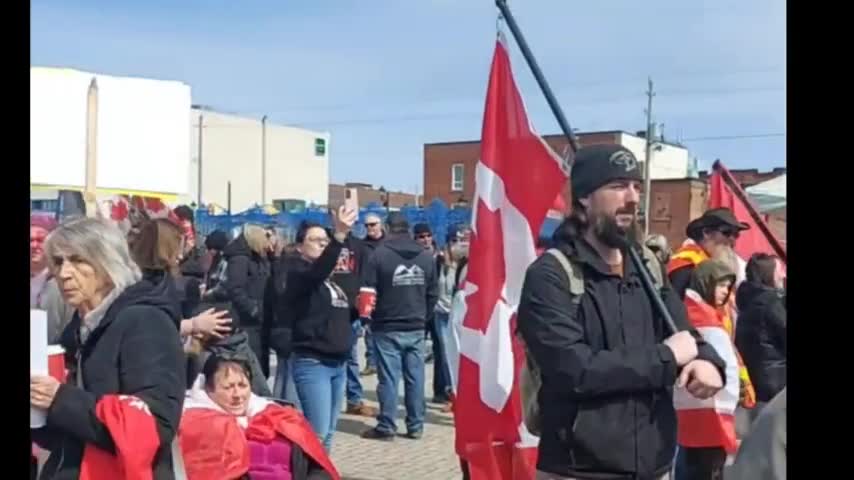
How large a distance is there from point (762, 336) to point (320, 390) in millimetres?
2893

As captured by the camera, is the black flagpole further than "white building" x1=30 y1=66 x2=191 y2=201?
No

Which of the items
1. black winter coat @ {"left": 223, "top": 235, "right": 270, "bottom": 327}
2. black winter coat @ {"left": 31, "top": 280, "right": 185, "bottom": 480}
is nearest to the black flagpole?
black winter coat @ {"left": 31, "top": 280, "right": 185, "bottom": 480}

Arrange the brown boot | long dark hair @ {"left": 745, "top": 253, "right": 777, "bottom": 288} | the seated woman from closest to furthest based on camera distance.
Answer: the seated woman < long dark hair @ {"left": 745, "top": 253, "right": 777, "bottom": 288} < the brown boot

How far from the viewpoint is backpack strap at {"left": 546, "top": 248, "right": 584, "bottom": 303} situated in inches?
135

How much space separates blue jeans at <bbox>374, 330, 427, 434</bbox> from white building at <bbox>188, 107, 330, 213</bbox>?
4808 centimetres

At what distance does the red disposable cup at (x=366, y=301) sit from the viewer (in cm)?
873

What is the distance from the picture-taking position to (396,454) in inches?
333

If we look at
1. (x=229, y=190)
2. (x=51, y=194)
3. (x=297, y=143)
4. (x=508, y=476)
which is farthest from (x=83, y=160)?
(x=297, y=143)

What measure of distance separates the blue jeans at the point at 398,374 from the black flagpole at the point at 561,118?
17.0 ft

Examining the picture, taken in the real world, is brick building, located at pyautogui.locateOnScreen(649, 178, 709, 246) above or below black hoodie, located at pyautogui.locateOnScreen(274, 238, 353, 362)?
above

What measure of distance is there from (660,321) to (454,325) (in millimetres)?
4317

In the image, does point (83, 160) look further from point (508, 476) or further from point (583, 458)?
point (583, 458)

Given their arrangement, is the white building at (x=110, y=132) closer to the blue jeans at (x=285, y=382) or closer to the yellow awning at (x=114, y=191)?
the yellow awning at (x=114, y=191)

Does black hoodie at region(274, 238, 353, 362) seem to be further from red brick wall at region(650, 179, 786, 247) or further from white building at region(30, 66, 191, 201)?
red brick wall at region(650, 179, 786, 247)
